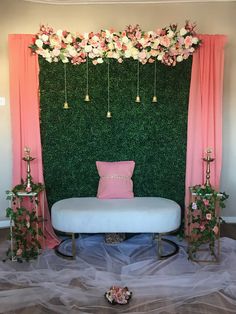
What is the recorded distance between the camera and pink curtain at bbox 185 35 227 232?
322cm

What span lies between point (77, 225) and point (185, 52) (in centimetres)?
198

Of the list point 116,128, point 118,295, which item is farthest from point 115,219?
point 116,128

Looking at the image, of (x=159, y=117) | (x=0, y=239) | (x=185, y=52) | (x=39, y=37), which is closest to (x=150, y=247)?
(x=159, y=117)

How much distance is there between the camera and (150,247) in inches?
129

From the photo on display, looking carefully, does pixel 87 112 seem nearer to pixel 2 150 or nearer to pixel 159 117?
pixel 159 117

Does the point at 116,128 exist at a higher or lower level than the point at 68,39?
lower

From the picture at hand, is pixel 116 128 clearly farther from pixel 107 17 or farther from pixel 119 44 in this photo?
pixel 107 17

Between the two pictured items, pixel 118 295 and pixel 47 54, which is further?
pixel 47 54

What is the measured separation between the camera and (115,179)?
3336 millimetres

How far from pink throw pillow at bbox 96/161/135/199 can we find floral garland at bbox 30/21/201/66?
1.08 metres

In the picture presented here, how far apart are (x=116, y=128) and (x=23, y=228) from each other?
1378 mm

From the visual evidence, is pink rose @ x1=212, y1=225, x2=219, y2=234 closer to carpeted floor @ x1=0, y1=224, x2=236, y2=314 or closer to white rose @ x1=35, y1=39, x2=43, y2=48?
carpeted floor @ x1=0, y1=224, x2=236, y2=314

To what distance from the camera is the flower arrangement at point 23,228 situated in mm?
2941

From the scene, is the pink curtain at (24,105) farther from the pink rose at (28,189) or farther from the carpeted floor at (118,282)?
the carpeted floor at (118,282)
